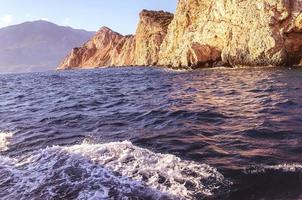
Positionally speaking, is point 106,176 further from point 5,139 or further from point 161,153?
point 5,139

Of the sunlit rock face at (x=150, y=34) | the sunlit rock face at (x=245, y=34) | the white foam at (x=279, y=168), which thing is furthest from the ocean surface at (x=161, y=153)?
the sunlit rock face at (x=150, y=34)

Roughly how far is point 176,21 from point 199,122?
72.8 m

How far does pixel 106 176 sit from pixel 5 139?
21.5 feet

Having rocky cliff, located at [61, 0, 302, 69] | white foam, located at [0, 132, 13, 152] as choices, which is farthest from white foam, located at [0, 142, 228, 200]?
rocky cliff, located at [61, 0, 302, 69]

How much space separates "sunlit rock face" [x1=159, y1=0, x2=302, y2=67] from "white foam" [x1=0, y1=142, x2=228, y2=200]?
40019 millimetres

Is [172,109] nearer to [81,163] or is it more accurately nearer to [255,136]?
[255,136]

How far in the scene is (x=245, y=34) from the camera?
52781mm

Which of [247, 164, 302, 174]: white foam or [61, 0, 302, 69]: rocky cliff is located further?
[61, 0, 302, 69]: rocky cliff

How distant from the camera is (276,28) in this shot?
156 ft

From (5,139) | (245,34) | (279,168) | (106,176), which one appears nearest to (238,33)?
(245,34)

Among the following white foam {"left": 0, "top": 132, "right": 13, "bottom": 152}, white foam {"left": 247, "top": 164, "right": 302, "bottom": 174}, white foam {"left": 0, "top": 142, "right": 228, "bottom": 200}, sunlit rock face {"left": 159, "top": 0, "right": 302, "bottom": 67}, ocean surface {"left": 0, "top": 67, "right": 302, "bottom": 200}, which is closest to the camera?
white foam {"left": 0, "top": 142, "right": 228, "bottom": 200}

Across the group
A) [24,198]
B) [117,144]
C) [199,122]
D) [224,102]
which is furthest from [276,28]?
[24,198]

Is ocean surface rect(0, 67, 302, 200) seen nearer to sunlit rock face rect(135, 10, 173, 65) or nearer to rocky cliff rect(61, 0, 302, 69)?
rocky cliff rect(61, 0, 302, 69)

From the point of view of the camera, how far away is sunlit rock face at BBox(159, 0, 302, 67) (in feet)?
153
